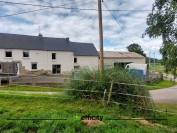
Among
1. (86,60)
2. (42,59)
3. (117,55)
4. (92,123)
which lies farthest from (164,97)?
(117,55)

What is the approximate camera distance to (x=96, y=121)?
1130 centimetres

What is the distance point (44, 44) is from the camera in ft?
194

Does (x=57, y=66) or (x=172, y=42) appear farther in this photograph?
(x=57, y=66)

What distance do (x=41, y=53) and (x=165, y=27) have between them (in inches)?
1664

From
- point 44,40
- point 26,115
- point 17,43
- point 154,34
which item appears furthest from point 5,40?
point 26,115

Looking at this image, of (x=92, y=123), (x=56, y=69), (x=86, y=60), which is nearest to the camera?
(x=92, y=123)

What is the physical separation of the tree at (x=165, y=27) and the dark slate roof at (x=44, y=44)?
38.9 m

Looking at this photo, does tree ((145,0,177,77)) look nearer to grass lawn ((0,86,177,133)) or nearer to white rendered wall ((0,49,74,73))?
grass lawn ((0,86,177,133))

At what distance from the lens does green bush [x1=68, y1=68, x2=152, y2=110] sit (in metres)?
15.6

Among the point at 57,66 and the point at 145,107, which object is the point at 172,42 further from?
the point at 57,66

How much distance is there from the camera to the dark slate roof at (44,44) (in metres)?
54.6

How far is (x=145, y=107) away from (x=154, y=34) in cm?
428

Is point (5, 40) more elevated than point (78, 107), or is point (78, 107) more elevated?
point (5, 40)

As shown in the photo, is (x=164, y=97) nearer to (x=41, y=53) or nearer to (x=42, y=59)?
(x=42, y=59)
